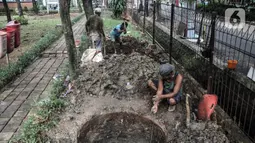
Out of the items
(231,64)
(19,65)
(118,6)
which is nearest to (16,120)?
(19,65)

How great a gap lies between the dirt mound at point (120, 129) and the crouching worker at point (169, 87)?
353 millimetres

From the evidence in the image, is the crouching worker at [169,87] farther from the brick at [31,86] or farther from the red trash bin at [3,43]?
the red trash bin at [3,43]

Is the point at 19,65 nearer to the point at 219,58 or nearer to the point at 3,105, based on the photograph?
the point at 3,105

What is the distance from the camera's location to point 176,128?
3.79 meters

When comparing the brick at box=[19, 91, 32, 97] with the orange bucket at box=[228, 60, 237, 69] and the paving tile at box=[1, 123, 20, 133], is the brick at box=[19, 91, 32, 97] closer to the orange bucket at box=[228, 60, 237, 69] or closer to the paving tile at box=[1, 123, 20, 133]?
the paving tile at box=[1, 123, 20, 133]

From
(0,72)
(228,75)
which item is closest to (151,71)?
(228,75)

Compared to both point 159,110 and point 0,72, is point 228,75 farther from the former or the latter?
point 0,72

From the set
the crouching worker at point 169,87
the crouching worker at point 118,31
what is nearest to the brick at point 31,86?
the crouching worker at point 169,87

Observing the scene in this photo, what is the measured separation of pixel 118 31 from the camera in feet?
28.7

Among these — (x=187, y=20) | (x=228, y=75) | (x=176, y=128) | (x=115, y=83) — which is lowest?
(x=176, y=128)

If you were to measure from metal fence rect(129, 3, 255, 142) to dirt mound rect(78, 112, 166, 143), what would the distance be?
50.2 inches

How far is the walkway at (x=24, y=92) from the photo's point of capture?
4085 millimetres

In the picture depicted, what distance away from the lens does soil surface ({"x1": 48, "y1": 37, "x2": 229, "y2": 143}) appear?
12.0ft

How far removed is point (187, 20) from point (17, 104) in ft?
15.2
